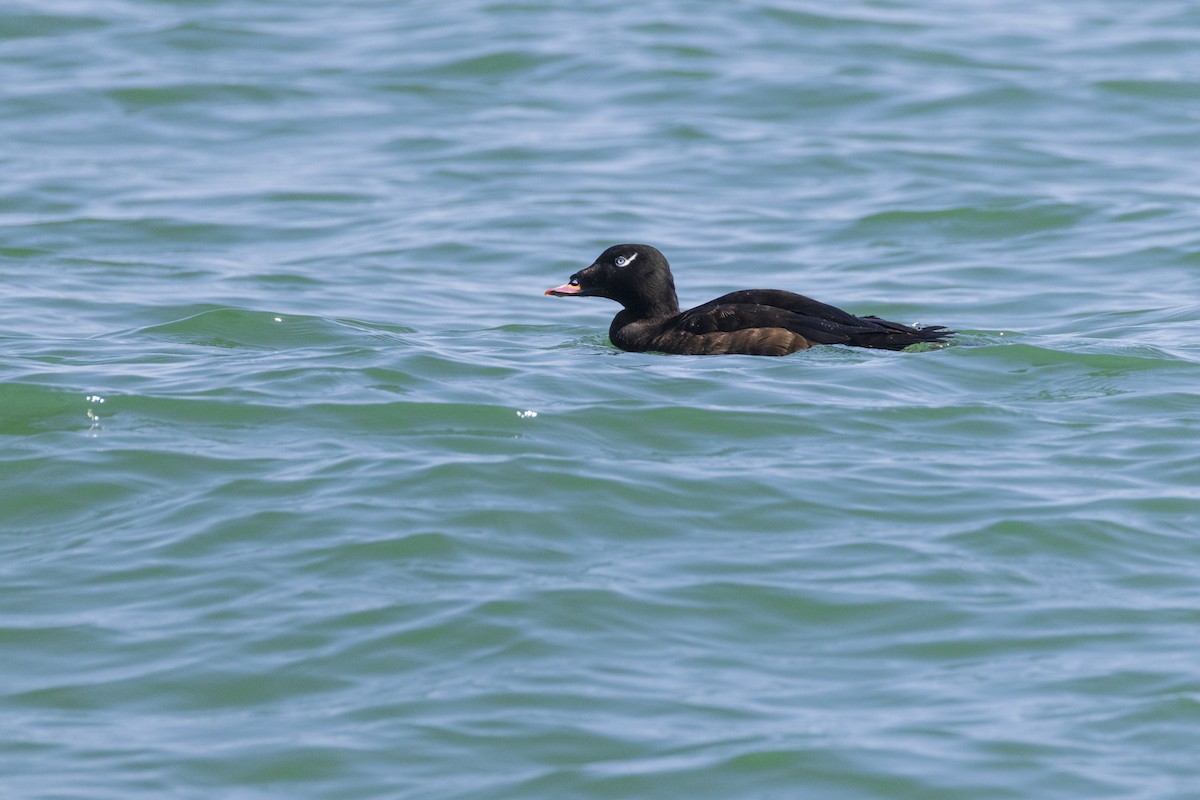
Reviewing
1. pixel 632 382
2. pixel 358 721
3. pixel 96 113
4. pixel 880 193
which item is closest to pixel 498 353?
pixel 632 382

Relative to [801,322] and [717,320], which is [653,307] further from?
[801,322]

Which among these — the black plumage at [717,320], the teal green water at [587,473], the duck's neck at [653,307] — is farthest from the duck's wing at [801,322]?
the duck's neck at [653,307]

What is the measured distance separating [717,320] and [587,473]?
2.97 m

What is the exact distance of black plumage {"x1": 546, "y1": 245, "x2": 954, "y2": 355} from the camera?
10.4 metres

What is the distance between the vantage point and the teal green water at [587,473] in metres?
5.75

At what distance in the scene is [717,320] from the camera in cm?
1070

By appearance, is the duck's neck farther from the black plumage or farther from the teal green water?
the teal green water

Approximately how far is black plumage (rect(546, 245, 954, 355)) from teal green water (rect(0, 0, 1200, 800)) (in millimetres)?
260

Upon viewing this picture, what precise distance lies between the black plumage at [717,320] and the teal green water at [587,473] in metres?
0.26

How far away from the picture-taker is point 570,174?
16.8m

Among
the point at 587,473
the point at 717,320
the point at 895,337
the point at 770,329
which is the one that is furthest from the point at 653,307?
the point at 587,473

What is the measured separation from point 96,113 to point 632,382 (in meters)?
11.2

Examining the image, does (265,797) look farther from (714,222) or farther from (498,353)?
(714,222)

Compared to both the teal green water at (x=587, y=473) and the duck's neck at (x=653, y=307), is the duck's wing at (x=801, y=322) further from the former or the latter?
the duck's neck at (x=653, y=307)
